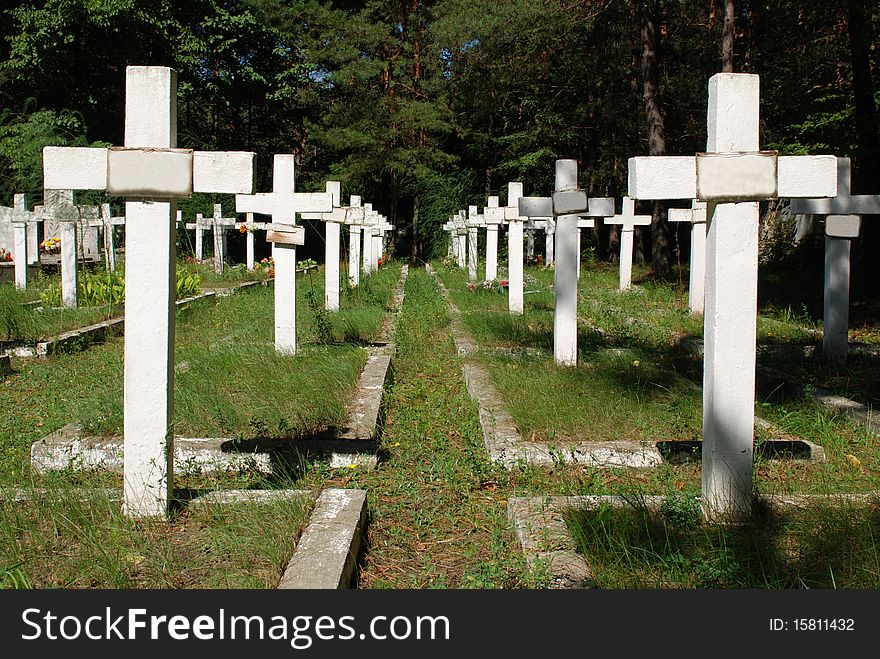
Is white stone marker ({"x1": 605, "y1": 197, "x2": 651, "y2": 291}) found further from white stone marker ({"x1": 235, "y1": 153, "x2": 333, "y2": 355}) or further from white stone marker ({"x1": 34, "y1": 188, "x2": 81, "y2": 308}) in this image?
white stone marker ({"x1": 34, "y1": 188, "x2": 81, "y2": 308})

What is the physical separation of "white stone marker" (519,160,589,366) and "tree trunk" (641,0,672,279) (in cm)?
1080

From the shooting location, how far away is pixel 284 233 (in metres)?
7.73

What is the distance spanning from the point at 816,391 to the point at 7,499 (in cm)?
539

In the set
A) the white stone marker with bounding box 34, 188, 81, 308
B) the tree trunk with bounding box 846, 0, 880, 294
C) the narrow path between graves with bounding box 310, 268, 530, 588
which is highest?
the tree trunk with bounding box 846, 0, 880, 294

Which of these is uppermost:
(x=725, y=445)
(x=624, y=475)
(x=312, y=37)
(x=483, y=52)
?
(x=312, y=37)

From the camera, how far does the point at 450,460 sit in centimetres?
484

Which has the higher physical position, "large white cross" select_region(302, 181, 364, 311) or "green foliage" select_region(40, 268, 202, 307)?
"large white cross" select_region(302, 181, 364, 311)

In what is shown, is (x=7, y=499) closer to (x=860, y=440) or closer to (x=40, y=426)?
(x=40, y=426)

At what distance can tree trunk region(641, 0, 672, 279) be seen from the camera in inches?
707

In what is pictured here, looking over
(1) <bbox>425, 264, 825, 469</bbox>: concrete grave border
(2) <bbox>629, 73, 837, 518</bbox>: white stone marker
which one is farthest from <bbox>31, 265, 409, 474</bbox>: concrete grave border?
(2) <bbox>629, 73, 837, 518</bbox>: white stone marker

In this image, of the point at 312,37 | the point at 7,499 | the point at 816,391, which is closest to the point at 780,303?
the point at 816,391

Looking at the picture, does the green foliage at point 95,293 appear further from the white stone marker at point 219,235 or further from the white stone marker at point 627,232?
the white stone marker at point 627,232

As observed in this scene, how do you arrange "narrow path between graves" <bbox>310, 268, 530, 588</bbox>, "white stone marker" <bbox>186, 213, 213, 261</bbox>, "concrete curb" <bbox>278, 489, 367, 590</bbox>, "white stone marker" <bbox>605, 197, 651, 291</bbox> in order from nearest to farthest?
1. "concrete curb" <bbox>278, 489, 367, 590</bbox>
2. "narrow path between graves" <bbox>310, 268, 530, 588</bbox>
3. "white stone marker" <bbox>605, 197, 651, 291</bbox>
4. "white stone marker" <bbox>186, 213, 213, 261</bbox>

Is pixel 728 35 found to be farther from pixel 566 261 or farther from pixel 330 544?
pixel 330 544
